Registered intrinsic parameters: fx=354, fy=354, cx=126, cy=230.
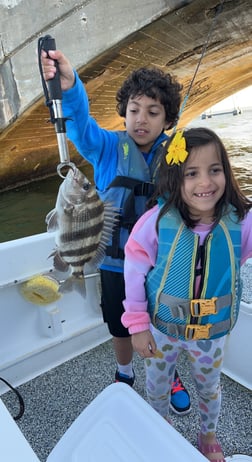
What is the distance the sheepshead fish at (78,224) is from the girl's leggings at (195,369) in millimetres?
462

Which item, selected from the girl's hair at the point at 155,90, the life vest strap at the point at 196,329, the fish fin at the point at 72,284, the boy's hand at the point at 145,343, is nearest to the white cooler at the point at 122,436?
the boy's hand at the point at 145,343

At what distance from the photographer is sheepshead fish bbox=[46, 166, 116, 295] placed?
4.50 ft

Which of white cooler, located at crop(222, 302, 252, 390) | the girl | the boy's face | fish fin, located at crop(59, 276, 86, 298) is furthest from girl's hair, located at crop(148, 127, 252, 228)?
white cooler, located at crop(222, 302, 252, 390)

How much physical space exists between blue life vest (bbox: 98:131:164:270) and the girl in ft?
0.88

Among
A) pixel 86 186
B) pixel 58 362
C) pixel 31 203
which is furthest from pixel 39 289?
pixel 31 203

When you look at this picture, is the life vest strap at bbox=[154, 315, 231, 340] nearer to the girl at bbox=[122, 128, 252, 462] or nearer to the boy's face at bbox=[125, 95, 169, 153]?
the girl at bbox=[122, 128, 252, 462]

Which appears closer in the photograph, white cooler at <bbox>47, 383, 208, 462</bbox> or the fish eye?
white cooler at <bbox>47, 383, 208, 462</bbox>

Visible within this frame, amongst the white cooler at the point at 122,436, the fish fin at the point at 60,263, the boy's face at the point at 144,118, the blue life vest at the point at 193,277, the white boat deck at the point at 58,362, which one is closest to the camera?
the white cooler at the point at 122,436

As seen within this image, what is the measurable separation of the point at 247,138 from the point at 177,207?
17011mm

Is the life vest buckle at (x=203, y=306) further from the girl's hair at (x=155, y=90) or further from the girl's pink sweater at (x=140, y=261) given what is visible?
the girl's hair at (x=155, y=90)

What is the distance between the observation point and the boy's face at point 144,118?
5.93 ft

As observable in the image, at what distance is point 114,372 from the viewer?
8.00 ft

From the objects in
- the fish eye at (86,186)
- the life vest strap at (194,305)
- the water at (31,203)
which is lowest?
the water at (31,203)

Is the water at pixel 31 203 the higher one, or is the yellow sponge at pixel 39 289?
the yellow sponge at pixel 39 289
